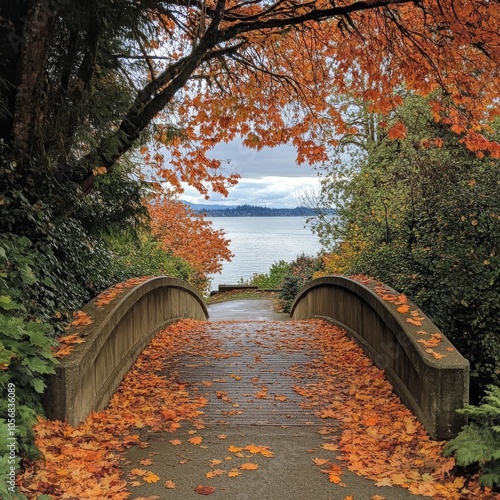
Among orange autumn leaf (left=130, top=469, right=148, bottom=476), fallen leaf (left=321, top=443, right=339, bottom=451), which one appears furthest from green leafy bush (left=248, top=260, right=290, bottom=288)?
orange autumn leaf (left=130, top=469, right=148, bottom=476)

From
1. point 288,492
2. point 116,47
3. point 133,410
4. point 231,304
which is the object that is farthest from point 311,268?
point 288,492

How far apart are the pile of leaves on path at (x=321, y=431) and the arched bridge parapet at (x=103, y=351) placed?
0.15 m

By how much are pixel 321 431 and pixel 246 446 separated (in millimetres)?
823

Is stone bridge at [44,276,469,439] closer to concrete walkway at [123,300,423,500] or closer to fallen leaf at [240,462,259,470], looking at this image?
concrete walkway at [123,300,423,500]

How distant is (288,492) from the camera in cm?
356

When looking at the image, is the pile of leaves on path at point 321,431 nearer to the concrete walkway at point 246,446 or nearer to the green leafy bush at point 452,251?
the concrete walkway at point 246,446

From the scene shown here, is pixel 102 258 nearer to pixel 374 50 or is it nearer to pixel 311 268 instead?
pixel 374 50

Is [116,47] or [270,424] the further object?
[116,47]

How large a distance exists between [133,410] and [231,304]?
1902 centimetres

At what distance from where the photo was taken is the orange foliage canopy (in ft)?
74.0

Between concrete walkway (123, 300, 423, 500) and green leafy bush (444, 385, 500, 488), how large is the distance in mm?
561

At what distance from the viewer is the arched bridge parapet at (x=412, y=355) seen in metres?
4.45

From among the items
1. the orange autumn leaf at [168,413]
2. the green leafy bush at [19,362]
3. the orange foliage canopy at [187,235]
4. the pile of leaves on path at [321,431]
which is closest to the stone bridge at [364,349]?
the pile of leaves on path at [321,431]

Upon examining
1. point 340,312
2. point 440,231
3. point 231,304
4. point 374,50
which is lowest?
point 231,304
